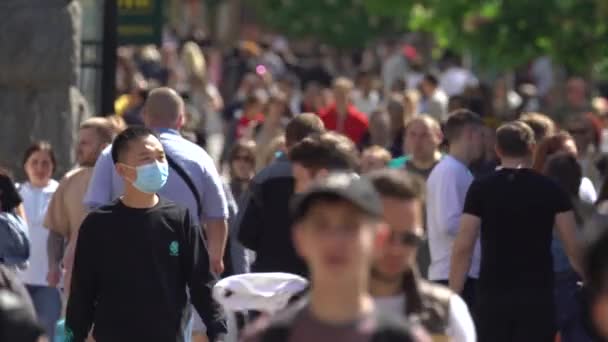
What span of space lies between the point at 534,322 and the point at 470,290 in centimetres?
101

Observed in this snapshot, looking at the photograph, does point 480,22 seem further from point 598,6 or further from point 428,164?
point 428,164

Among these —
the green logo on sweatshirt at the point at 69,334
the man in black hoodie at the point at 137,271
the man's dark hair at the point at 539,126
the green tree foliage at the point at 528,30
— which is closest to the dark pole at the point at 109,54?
the man's dark hair at the point at 539,126

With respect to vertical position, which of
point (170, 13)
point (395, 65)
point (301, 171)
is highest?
point (301, 171)

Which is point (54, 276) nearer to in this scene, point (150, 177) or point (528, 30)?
point (150, 177)

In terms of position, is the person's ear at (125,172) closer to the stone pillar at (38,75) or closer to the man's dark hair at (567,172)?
the man's dark hair at (567,172)

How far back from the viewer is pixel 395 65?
3350 centimetres

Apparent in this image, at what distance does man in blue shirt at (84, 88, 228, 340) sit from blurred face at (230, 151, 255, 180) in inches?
133

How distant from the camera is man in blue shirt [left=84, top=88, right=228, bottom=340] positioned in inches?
412

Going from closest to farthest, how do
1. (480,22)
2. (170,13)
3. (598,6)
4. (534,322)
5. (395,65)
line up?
(534,322), (598,6), (480,22), (395,65), (170,13)

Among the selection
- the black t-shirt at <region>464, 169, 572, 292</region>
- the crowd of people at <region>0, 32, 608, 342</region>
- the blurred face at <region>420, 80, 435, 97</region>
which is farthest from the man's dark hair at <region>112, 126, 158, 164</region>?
the blurred face at <region>420, 80, 435, 97</region>

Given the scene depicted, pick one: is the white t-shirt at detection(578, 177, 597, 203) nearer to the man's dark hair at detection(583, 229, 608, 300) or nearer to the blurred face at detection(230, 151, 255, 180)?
the blurred face at detection(230, 151, 255, 180)

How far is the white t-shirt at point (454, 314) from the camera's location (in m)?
6.41

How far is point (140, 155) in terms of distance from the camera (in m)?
9.52

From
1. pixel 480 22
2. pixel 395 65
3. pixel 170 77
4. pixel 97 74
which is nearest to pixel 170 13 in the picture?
pixel 395 65
